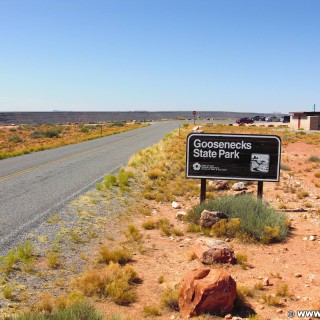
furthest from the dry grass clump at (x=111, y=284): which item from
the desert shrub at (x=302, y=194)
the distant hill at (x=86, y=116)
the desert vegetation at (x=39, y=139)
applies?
the distant hill at (x=86, y=116)

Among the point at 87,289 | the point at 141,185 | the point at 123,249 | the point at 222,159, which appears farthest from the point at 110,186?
the point at 87,289

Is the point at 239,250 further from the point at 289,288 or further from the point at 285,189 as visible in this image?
the point at 285,189

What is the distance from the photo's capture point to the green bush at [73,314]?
15.6 feet

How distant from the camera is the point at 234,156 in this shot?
1128cm

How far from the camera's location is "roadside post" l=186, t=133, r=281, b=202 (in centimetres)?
1116

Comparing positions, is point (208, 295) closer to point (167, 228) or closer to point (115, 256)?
point (115, 256)

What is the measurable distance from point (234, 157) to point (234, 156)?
0.03m

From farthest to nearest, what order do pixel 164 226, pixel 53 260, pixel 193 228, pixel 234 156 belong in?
pixel 234 156 < pixel 164 226 < pixel 193 228 < pixel 53 260

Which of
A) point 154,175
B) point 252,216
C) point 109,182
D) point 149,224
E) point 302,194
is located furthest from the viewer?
point 154,175

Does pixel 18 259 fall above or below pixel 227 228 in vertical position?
below

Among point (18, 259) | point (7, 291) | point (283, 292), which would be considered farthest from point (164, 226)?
point (7, 291)

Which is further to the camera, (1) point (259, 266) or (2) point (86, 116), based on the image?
(2) point (86, 116)

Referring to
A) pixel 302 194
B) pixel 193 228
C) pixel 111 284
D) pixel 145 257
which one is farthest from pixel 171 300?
pixel 302 194

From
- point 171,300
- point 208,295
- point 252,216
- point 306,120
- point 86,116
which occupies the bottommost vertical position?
point 171,300
